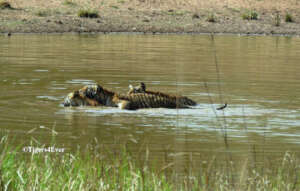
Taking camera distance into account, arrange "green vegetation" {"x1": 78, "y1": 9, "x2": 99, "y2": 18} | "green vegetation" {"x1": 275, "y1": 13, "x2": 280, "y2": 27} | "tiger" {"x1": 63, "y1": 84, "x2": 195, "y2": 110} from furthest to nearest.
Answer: "green vegetation" {"x1": 275, "y1": 13, "x2": 280, "y2": 27}
"green vegetation" {"x1": 78, "y1": 9, "x2": 99, "y2": 18}
"tiger" {"x1": 63, "y1": 84, "x2": 195, "y2": 110}

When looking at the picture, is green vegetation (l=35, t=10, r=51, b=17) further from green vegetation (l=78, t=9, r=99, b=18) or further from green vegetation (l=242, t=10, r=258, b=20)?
green vegetation (l=242, t=10, r=258, b=20)

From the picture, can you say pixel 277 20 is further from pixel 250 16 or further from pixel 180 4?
pixel 180 4

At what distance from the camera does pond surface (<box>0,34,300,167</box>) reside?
10.8 metres

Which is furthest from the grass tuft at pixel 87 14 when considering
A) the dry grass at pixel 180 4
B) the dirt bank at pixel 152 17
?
the dry grass at pixel 180 4

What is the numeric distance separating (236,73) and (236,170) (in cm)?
1266

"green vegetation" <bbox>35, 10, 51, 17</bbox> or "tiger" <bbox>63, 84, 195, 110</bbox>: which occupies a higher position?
"green vegetation" <bbox>35, 10, 51, 17</bbox>

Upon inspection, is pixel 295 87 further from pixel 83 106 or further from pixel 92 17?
pixel 92 17

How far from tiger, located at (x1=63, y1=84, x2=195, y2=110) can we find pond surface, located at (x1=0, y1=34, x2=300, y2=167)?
22cm

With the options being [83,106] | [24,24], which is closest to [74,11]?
[24,24]

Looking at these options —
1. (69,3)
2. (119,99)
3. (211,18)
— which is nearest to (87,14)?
(69,3)

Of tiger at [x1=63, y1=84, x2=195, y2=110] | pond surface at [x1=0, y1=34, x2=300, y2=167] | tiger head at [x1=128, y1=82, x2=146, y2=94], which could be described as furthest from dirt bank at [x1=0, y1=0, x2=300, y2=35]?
tiger at [x1=63, y1=84, x2=195, y2=110]

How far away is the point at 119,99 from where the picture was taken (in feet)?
45.6

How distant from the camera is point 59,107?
45.5 ft

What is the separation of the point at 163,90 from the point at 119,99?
3034mm
